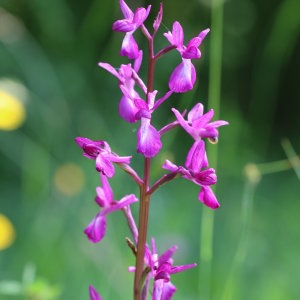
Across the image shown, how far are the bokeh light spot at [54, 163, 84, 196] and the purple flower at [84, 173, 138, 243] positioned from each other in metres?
1.37

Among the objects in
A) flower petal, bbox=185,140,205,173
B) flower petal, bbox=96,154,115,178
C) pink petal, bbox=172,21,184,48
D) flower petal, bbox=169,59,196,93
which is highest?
pink petal, bbox=172,21,184,48

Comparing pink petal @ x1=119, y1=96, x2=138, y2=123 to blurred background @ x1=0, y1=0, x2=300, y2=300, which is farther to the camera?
blurred background @ x1=0, y1=0, x2=300, y2=300

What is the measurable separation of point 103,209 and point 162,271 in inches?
5.6

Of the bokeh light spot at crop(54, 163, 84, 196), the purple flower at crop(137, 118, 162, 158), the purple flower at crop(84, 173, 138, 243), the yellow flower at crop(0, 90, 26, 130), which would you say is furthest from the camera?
the bokeh light spot at crop(54, 163, 84, 196)

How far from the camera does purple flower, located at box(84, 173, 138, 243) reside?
1132mm

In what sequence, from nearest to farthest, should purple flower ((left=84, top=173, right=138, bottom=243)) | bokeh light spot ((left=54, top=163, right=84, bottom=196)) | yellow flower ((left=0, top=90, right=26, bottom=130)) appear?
purple flower ((left=84, top=173, right=138, bottom=243)) → yellow flower ((left=0, top=90, right=26, bottom=130)) → bokeh light spot ((left=54, top=163, right=84, bottom=196))

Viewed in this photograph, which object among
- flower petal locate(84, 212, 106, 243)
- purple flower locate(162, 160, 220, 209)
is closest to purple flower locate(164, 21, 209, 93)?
purple flower locate(162, 160, 220, 209)

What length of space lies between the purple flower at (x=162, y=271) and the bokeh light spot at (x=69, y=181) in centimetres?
143

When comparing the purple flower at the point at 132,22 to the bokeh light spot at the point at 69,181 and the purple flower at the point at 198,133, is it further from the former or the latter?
the bokeh light spot at the point at 69,181

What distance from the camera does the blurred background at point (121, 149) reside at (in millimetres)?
2332

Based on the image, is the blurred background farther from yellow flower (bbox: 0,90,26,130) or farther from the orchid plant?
the orchid plant

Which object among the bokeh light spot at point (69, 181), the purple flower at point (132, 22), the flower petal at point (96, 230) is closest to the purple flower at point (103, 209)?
the flower petal at point (96, 230)

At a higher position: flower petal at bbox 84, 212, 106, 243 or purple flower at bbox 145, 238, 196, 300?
flower petal at bbox 84, 212, 106, 243

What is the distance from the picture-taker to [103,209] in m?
1.16
